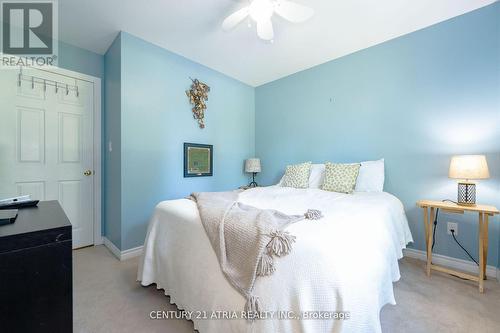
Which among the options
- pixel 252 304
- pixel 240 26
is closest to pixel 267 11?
pixel 240 26

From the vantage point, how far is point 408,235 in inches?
79.4

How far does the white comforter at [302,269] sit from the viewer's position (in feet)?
2.76

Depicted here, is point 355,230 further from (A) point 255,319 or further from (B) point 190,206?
(B) point 190,206

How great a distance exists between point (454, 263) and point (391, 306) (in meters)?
1.18

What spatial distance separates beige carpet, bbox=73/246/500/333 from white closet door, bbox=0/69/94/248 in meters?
0.93

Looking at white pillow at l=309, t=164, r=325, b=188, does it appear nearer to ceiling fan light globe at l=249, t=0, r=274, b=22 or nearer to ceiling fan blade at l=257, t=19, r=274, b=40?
ceiling fan blade at l=257, t=19, r=274, b=40

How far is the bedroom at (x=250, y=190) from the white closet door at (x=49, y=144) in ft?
0.05

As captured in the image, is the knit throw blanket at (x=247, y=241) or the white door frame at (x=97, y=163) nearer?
the knit throw blanket at (x=247, y=241)

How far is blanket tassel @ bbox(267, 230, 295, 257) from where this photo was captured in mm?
933

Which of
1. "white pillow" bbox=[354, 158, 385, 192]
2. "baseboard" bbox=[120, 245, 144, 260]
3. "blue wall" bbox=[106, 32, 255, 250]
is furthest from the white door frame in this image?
"white pillow" bbox=[354, 158, 385, 192]

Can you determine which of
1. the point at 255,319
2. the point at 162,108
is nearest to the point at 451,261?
the point at 255,319

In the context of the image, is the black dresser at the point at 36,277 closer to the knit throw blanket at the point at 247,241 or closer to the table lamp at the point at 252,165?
the knit throw blanket at the point at 247,241

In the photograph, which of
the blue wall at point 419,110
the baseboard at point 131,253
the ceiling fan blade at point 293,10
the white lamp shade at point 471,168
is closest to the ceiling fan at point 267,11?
the ceiling fan blade at point 293,10

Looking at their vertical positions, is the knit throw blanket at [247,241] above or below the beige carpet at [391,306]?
above
